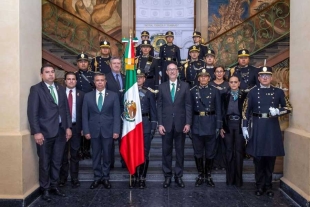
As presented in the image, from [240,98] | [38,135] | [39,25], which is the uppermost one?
[39,25]

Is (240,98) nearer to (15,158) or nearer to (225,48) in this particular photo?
(15,158)

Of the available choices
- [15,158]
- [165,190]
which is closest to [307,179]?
[165,190]

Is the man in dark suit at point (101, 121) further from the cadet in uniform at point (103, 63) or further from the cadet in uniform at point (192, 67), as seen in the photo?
the cadet in uniform at point (192, 67)

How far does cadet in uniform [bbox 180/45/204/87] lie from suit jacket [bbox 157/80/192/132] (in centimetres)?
177

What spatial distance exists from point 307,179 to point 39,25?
182 inches

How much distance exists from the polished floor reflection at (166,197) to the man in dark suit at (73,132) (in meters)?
0.19

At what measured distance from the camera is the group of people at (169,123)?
5.37 m

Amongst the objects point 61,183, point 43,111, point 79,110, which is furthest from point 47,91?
point 61,183

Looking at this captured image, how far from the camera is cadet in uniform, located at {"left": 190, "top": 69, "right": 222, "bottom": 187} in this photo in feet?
19.2

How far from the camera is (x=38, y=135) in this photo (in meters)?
5.04

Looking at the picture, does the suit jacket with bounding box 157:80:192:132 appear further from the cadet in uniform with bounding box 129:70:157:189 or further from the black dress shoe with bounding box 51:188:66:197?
the black dress shoe with bounding box 51:188:66:197

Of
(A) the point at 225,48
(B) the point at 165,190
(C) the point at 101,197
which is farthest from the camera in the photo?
(A) the point at 225,48

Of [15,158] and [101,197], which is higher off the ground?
[15,158]

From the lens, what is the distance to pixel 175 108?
586 centimetres
